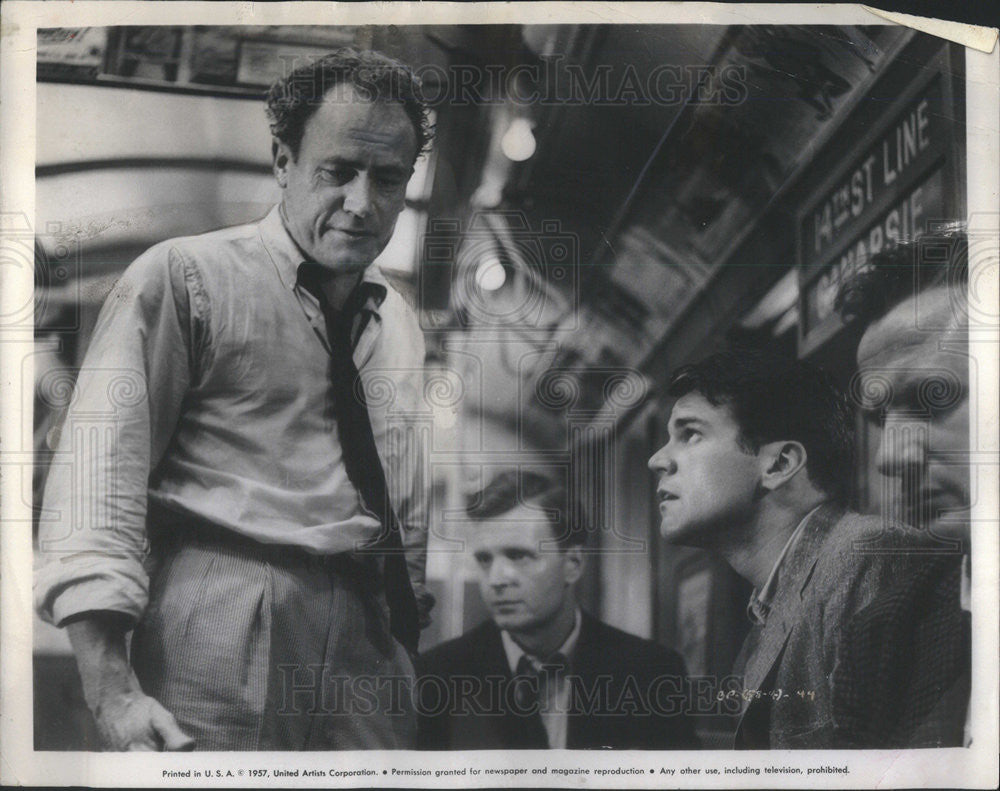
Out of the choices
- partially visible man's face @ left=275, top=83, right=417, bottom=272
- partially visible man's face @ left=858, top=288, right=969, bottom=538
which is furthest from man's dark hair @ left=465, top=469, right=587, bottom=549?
partially visible man's face @ left=858, top=288, right=969, bottom=538

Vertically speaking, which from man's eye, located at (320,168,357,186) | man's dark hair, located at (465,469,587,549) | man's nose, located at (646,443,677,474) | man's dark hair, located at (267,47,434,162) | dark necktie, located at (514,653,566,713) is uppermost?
man's dark hair, located at (267,47,434,162)

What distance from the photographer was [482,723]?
2.06 meters

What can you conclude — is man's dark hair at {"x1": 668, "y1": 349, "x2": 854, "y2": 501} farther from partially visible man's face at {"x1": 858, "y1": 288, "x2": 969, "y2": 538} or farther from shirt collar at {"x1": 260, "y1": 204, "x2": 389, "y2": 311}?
shirt collar at {"x1": 260, "y1": 204, "x2": 389, "y2": 311}

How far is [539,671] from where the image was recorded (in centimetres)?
207

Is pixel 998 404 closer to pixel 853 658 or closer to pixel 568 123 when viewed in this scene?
pixel 853 658

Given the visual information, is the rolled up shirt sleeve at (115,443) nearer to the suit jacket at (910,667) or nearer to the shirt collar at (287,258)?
the shirt collar at (287,258)

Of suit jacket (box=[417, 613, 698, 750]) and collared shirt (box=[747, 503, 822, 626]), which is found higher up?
collared shirt (box=[747, 503, 822, 626])

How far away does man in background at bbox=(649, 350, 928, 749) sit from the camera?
6.68 feet

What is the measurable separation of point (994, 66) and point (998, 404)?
0.80 meters

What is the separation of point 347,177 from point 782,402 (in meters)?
1.15

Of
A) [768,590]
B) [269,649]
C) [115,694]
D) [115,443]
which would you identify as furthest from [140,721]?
[768,590]

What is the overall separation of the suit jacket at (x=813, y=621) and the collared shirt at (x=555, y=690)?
1.29 feet

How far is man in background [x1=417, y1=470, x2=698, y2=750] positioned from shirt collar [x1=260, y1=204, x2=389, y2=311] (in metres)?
0.53

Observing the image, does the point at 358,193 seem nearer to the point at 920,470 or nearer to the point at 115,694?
Answer: the point at 115,694
